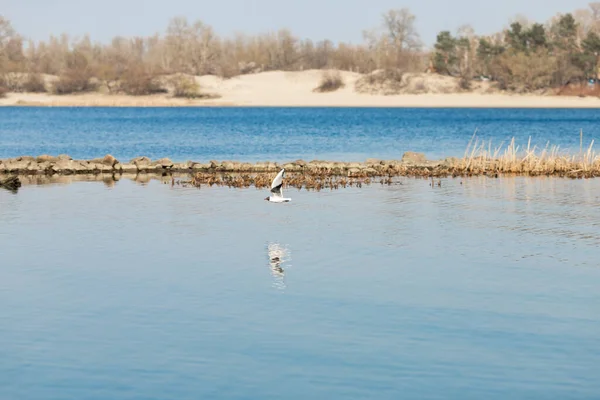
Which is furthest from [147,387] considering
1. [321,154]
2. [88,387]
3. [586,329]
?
[321,154]

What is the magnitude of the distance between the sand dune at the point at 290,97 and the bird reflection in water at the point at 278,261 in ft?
411

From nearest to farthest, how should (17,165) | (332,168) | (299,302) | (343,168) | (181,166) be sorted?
1. (299,302)
2. (343,168)
3. (332,168)
4. (17,165)
5. (181,166)

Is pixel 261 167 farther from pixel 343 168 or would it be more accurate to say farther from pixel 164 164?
pixel 164 164

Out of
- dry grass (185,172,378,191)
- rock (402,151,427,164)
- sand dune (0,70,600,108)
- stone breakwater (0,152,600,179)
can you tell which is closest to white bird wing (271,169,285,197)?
dry grass (185,172,378,191)

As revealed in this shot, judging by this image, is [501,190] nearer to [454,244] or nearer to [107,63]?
[454,244]

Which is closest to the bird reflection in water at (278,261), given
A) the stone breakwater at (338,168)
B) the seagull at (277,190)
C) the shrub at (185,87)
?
the seagull at (277,190)

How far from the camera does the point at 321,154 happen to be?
55.8 meters

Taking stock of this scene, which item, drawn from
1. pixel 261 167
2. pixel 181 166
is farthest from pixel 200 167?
pixel 261 167

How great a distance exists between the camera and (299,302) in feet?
54.4

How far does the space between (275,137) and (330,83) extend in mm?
91377

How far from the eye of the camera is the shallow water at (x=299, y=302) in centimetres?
1265

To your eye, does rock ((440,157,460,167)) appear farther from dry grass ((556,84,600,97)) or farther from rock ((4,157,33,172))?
dry grass ((556,84,600,97))

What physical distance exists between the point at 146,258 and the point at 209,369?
7.88 meters

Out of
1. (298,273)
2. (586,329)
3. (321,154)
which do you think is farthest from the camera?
(321,154)
